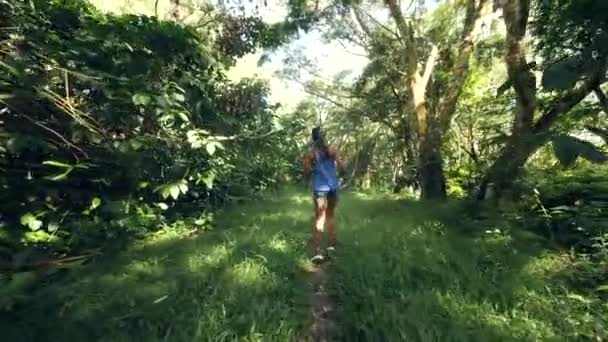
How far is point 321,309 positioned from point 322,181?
2003 millimetres

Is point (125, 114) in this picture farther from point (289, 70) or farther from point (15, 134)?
point (289, 70)

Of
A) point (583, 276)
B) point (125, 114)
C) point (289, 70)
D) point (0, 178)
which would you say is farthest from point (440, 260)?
point (289, 70)

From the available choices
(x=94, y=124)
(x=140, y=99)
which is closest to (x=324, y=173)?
(x=140, y=99)

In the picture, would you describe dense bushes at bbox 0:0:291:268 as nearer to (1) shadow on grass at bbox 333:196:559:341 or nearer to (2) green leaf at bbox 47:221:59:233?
(2) green leaf at bbox 47:221:59:233

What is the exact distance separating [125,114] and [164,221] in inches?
116

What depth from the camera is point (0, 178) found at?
429cm

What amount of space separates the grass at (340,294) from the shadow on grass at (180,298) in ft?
0.04

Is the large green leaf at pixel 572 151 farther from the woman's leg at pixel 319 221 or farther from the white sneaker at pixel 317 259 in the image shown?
the woman's leg at pixel 319 221

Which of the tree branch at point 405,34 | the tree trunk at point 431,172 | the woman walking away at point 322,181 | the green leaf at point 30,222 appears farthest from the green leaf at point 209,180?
the tree branch at point 405,34

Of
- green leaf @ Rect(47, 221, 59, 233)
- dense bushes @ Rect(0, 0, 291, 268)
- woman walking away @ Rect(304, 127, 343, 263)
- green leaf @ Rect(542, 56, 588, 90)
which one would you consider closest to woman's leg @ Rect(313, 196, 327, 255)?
woman walking away @ Rect(304, 127, 343, 263)

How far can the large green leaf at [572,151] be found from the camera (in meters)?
2.52

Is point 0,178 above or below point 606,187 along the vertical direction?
below

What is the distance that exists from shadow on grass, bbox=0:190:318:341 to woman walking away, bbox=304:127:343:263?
15.9 inches

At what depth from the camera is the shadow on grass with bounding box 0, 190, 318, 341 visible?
359 cm
